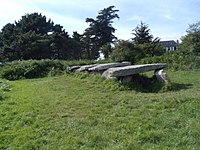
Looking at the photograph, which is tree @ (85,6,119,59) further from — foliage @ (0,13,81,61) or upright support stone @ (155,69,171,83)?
upright support stone @ (155,69,171,83)

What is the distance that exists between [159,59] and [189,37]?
11493 millimetres

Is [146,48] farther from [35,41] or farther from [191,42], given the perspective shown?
[35,41]

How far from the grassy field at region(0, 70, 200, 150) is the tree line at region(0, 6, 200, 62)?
54.0 ft

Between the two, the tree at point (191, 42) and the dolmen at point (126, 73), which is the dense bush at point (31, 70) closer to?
the dolmen at point (126, 73)

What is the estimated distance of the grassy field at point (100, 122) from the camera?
204 inches

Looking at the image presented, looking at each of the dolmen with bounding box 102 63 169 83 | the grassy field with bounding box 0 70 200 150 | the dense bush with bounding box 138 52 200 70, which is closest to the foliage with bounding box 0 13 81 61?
the dense bush with bounding box 138 52 200 70

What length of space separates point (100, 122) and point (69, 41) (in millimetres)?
32104

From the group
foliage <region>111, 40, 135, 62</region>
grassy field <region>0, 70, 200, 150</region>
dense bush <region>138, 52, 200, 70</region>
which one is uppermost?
foliage <region>111, 40, 135, 62</region>

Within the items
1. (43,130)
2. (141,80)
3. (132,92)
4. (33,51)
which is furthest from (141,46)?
(43,130)

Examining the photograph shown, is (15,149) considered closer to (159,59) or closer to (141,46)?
Answer: (159,59)

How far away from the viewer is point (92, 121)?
→ 20.9ft

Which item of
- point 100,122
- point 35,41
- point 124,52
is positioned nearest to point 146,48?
point 124,52

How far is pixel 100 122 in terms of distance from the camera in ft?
20.6

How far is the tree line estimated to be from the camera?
28.6 m
